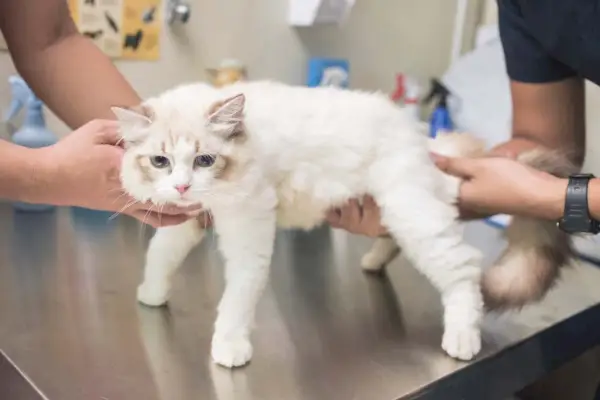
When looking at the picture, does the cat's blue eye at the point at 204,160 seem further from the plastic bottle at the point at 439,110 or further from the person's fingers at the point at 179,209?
the plastic bottle at the point at 439,110

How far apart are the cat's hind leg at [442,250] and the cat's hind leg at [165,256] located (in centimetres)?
26

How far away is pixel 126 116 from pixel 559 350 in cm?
70

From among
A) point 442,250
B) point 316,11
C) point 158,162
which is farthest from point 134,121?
point 316,11

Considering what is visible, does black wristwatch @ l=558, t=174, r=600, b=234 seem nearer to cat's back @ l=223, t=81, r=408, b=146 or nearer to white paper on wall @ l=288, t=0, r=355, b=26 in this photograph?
cat's back @ l=223, t=81, r=408, b=146

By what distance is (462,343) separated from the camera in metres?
0.90

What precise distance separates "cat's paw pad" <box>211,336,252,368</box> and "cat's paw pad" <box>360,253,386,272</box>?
0.41 meters

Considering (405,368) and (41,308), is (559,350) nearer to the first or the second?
(405,368)

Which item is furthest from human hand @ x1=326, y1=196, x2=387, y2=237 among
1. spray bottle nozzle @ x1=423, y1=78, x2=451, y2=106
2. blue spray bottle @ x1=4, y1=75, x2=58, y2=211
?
spray bottle nozzle @ x1=423, y1=78, x2=451, y2=106

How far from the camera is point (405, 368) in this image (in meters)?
0.87

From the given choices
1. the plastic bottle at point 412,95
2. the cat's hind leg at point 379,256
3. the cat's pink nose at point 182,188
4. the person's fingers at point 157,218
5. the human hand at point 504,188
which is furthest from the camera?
the plastic bottle at point 412,95

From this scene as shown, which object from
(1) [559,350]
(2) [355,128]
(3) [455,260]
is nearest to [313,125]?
(2) [355,128]

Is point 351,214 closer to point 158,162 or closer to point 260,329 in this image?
point 260,329

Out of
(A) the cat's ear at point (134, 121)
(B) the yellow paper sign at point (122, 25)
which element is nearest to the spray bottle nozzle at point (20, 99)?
(B) the yellow paper sign at point (122, 25)

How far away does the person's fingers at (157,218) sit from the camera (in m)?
0.86
